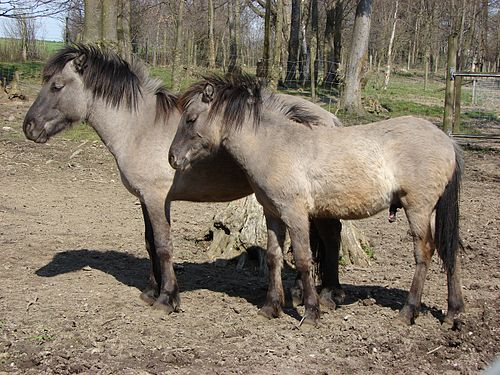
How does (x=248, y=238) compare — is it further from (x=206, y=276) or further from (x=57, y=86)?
(x=57, y=86)

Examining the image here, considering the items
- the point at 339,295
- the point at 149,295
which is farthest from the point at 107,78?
the point at 339,295

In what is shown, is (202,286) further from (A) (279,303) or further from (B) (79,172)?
(B) (79,172)

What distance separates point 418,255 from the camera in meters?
4.88

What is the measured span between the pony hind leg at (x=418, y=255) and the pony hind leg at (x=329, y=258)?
0.71m

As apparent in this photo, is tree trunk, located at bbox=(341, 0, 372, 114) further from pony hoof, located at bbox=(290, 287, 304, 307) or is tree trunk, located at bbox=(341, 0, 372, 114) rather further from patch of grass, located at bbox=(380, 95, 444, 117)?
pony hoof, located at bbox=(290, 287, 304, 307)

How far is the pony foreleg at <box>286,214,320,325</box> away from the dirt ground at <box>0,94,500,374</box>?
128mm

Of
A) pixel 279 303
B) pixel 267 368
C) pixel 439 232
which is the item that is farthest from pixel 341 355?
pixel 439 232

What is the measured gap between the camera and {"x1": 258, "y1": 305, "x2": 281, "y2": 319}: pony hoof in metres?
5.10

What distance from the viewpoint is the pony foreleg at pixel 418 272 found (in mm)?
4833

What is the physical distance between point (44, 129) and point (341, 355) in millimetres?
3131

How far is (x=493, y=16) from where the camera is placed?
52.6 metres

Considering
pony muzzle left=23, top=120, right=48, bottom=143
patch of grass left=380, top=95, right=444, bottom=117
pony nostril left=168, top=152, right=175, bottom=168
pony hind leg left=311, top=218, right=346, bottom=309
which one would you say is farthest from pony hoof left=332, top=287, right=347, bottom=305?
patch of grass left=380, top=95, right=444, bottom=117

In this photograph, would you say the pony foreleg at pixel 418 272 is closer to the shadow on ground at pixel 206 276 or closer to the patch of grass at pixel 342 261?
the shadow on ground at pixel 206 276

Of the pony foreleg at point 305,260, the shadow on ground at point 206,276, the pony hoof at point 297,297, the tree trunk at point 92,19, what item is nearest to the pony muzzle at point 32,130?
the shadow on ground at point 206,276
